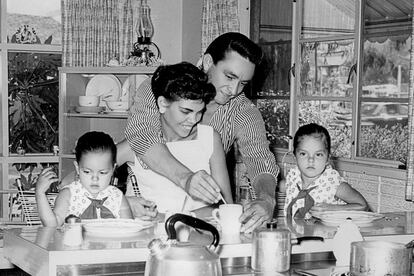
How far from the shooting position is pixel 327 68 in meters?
5.33

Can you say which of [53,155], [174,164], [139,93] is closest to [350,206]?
[174,164]

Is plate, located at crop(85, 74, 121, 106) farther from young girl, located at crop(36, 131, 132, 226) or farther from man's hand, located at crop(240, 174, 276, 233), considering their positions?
man's hand, located at crop(240, 174, 276, 233)

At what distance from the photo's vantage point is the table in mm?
2055

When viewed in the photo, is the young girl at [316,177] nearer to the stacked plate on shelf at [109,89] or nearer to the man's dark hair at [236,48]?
the man's dark hair at [236,48]

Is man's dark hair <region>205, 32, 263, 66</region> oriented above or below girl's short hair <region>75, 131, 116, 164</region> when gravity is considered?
above

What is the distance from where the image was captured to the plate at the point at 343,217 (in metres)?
2.71

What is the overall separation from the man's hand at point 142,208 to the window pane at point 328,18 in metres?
2.60

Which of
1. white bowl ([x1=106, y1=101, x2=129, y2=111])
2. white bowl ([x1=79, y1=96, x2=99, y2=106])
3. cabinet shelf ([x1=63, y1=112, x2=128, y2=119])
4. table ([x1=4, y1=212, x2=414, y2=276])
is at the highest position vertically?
white bowl ([x1=79, y1=96, x2=99, y2=106])

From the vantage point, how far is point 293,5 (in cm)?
565

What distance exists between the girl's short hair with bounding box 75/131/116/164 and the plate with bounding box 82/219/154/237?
64 cm

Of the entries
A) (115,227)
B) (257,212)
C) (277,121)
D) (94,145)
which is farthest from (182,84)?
(277,121)

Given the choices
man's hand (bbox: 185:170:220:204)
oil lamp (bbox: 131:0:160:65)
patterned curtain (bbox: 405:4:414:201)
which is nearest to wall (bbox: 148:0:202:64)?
oil lamp (bbox: 131:0:160:65)

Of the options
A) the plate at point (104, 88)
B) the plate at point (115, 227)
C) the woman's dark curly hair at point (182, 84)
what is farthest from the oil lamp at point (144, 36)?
the plate at point (115, 227)

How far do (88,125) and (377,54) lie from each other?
2.76 meters
